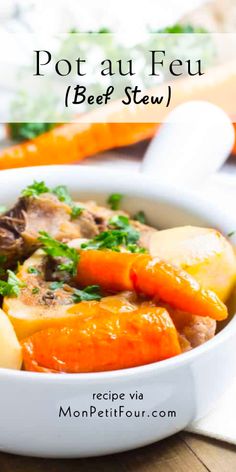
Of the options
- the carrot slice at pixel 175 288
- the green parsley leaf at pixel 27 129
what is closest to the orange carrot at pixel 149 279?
the carrot slice at pixel 175 288

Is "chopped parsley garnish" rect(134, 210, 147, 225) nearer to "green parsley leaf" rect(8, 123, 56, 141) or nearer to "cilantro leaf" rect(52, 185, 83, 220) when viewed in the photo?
"cilantro leaf" rect(52, 185, 83, 220)

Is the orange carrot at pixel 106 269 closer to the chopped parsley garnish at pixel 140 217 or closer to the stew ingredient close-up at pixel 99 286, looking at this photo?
the stew ingredient close-up at pixel 99 286

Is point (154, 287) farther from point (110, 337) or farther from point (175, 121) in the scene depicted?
point (175, 121)

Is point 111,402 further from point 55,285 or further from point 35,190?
point 35,190

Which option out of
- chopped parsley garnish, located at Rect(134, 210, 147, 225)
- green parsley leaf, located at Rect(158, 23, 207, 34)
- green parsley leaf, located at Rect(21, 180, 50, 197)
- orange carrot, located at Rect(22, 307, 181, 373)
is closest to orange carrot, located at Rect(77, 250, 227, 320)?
orange carrot, located at Rect(22, 307, 181, 373)

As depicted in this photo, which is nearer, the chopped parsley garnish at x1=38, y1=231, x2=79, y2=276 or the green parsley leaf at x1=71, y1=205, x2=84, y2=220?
the chopped parsley garnish at x1=38, y1=231, x2=79, y2=276

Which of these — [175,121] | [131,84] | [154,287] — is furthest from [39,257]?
[131,84]

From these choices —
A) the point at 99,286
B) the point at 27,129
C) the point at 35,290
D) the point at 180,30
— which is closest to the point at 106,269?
the point at 99,286
